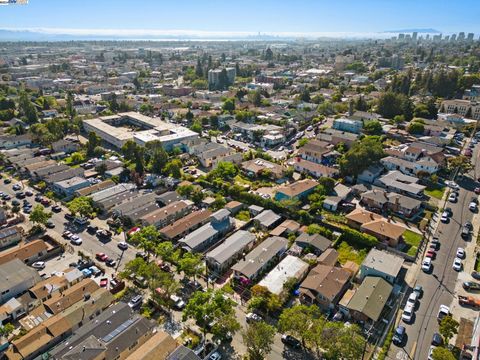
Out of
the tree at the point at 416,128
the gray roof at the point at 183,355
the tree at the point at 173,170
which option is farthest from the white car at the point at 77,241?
the tree at the point at 416,128

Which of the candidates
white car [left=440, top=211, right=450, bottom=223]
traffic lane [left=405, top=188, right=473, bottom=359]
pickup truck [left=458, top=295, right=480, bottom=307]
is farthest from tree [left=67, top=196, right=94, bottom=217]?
white car [left=440, top=211, right=450, bottom=223]

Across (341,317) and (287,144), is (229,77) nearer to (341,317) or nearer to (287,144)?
(287,144)

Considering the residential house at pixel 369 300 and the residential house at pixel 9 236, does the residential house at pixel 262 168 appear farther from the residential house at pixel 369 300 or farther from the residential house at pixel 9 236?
the residential house at pixel 9 236

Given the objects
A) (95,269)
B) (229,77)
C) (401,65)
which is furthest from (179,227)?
(401,65)

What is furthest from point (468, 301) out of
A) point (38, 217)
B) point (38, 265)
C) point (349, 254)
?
point (38, 217)

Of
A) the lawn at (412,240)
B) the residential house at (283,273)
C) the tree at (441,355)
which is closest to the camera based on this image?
the tree at (441,355)

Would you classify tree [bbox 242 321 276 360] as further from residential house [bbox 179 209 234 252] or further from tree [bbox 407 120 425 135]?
tree [bbox 407 120 425 135]

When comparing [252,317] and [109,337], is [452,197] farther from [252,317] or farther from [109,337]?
[109,337]

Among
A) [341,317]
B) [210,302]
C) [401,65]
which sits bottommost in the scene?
[341,317]
